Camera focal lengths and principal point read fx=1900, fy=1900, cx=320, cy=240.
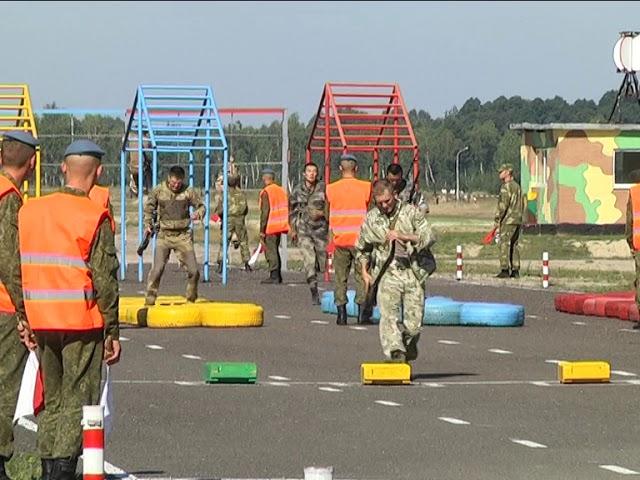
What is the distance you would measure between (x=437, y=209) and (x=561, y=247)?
122 feet

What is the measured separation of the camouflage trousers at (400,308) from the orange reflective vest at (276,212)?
15880mm

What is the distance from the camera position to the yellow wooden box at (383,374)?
16422mm

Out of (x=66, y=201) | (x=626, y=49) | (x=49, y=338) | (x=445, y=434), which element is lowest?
(x=445, y=434)

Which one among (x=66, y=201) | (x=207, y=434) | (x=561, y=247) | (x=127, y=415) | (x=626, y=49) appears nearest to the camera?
(x=66, y=201)

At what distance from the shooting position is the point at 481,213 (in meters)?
83.2

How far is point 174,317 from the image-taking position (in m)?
22.9

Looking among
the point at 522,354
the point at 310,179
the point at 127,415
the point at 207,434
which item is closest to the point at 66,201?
the point at 207,434

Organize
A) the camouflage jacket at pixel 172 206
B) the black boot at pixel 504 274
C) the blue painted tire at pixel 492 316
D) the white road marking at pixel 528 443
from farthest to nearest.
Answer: the black boot at pixel 504 274
the camouflage jacket at pixel 172 206
the blue painted tire at pixel 492 316
the white road marking at pixel 528 443

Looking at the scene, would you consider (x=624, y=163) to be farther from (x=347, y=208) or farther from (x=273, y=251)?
(x=347, y=208)

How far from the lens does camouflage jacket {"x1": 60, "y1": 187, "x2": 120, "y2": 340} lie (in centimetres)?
1009

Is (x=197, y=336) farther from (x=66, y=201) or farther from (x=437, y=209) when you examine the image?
(x=437, y=209)

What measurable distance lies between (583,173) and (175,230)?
32730mm

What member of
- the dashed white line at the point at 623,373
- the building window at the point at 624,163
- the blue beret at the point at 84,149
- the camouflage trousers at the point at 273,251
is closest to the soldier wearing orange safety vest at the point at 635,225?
the dashed white line at the point at 623,373

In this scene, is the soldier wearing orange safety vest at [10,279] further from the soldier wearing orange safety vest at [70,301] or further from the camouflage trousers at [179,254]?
the camouflage trousers at [179,254]
